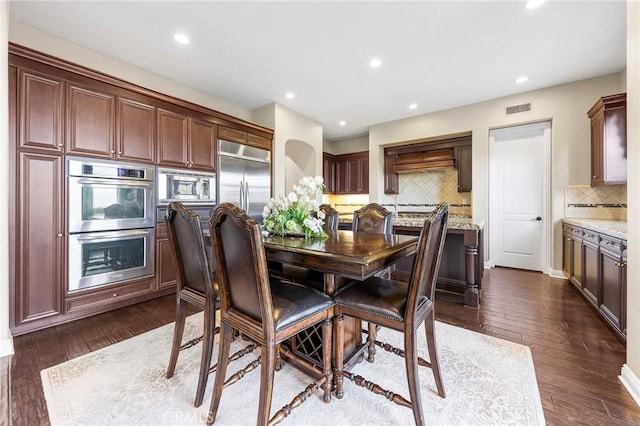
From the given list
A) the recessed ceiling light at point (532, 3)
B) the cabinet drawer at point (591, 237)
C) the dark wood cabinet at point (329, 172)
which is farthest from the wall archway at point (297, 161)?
the cabinet drawer at point (591, 237)

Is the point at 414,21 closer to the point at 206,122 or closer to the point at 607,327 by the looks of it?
the point at 206,122

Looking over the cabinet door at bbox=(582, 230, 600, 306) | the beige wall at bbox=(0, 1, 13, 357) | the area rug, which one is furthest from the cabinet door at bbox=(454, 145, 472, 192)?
the beige wall at bbox=(0, 1, 13, 357)

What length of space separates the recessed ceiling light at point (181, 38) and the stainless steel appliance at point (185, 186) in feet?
4.70

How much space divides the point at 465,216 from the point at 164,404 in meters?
5.29

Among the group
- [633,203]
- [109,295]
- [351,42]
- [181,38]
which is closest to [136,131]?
[181,38]

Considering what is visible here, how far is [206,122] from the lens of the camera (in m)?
3.62

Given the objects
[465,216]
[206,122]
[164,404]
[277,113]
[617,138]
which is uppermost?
[277,113]

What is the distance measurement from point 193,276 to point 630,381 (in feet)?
8.95

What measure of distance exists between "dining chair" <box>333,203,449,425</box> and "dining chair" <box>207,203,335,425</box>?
0.10 m

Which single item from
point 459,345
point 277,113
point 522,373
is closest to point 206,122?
point 277,113

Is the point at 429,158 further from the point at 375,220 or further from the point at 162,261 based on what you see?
the point at 162,261

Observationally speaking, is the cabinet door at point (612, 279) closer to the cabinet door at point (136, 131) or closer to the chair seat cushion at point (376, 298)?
the chair seat cushion at point (376, 298)

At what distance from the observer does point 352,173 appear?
6.62 m

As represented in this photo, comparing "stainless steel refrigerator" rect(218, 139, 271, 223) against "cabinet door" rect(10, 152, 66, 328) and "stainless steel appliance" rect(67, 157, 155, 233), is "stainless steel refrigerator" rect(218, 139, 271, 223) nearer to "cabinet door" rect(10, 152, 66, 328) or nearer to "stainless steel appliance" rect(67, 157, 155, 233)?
"stainless steel appliance" rect(67, 157, 155, 233)
